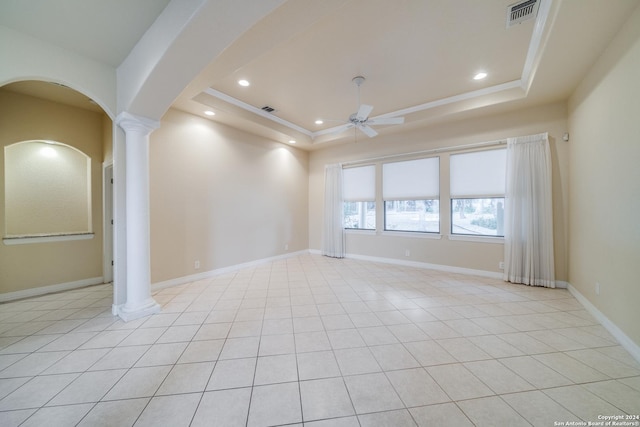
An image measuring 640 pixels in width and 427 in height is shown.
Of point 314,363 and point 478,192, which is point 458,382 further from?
point 478,192

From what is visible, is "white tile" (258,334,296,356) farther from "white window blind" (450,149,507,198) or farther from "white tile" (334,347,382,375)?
"white window blind" (450,149,507,198)

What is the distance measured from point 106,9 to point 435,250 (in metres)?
5.83

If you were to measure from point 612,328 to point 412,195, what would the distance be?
3.40 metres

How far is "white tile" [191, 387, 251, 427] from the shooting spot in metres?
1.43

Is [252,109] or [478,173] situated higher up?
[252,109]

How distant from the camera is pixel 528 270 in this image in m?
3.89

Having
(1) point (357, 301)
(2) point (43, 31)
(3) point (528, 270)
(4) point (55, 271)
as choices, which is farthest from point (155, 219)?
(3) point (528, 270)

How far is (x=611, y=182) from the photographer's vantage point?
248 centimetres

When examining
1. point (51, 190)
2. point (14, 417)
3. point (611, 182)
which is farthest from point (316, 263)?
point (51, 190)

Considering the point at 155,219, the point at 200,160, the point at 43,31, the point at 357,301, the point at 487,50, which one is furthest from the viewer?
the point at 200,160

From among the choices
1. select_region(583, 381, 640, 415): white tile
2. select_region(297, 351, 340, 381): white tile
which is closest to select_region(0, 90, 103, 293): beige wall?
select_region(297, 351, 340, 381): white tile

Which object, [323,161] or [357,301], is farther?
[323,161]

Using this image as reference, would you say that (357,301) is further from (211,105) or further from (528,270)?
(211,105)

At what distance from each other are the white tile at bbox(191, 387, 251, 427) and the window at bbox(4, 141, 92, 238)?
426cm
